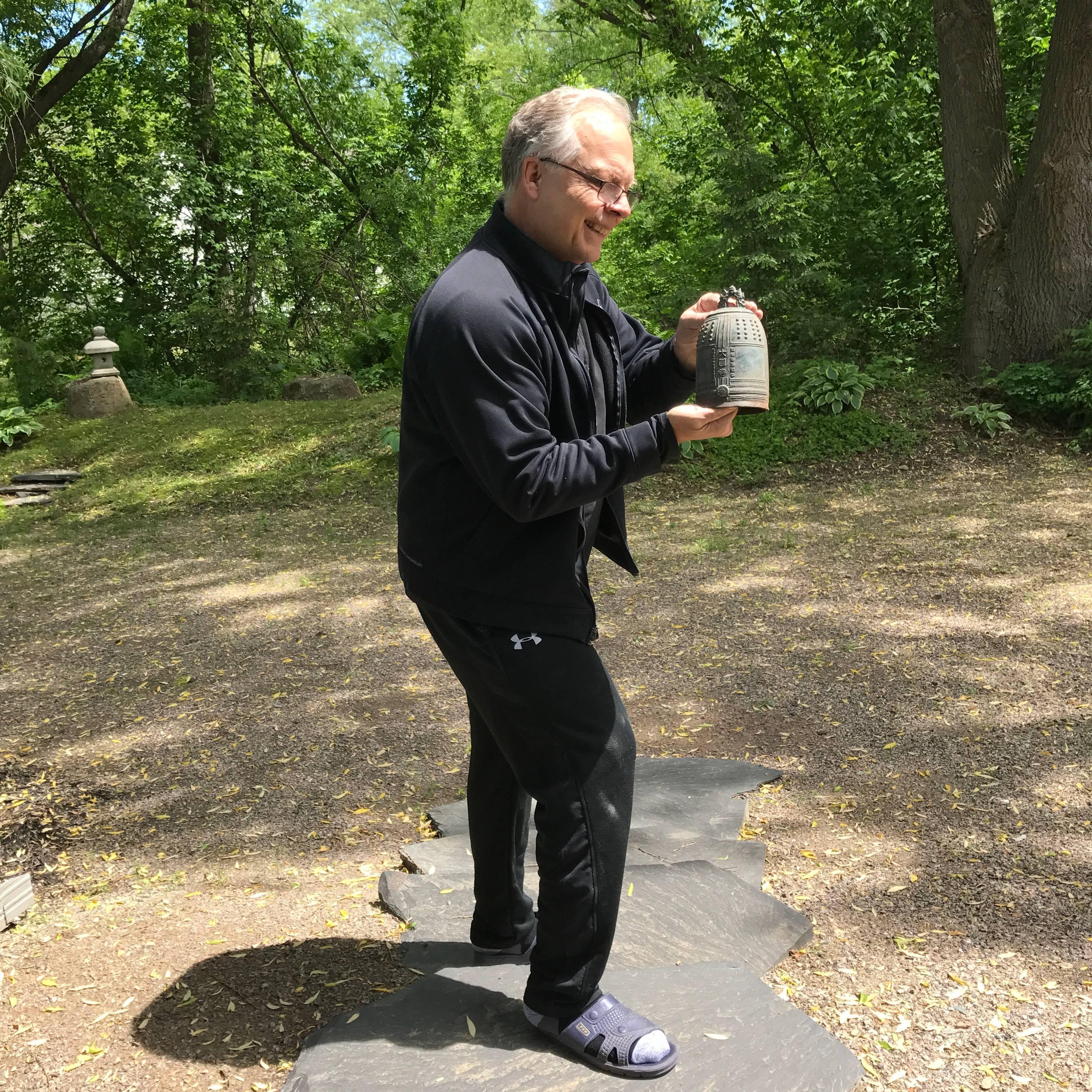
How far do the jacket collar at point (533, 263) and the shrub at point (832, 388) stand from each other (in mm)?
8436

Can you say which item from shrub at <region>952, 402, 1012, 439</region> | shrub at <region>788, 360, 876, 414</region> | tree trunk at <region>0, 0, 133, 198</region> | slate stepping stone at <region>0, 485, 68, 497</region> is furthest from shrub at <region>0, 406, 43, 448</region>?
shrub at <region>952, 402, 1012, 439</region>

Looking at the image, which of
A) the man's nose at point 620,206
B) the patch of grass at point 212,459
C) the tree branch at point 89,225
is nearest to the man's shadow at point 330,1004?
the man's nose at point 620,206

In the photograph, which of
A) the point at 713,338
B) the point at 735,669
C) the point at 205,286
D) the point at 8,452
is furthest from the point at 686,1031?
the point at 205,286

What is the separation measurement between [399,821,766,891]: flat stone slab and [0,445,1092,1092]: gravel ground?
0.09 meters

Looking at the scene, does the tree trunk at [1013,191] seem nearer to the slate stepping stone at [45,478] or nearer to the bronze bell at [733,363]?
the bronze bell at [733,363]

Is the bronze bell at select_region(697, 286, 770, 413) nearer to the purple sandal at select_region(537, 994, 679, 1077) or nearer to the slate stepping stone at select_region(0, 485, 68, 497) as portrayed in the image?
the purple sandal at select_region(537, 994, 679, 1077)

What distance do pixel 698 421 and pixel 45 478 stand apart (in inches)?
422

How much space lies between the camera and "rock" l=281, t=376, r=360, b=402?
14273mm

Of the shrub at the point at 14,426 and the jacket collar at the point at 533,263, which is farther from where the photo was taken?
the shrub at the point at 14,426

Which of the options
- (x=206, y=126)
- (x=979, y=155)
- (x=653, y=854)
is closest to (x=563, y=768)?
(x=653, y=854)

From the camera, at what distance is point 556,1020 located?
7.33 ft

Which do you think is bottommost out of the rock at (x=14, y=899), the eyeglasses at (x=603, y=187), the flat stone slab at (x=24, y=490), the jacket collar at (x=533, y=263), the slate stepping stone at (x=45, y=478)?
the rock at (x=14, y=899)

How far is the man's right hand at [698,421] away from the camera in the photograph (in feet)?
6.48

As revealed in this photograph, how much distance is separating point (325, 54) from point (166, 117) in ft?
9.06
